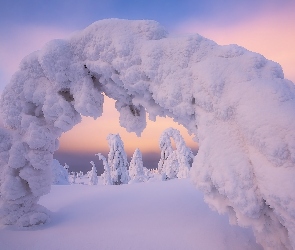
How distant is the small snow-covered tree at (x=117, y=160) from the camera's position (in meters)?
24.8

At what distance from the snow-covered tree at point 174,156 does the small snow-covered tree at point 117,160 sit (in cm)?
384

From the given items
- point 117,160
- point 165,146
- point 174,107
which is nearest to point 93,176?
point 117,160

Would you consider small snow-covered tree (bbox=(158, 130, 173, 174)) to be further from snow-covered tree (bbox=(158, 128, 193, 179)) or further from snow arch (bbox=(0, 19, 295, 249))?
snow arch (bbox=(0, 19, 295, 249))

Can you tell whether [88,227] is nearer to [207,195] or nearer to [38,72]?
[207,195]

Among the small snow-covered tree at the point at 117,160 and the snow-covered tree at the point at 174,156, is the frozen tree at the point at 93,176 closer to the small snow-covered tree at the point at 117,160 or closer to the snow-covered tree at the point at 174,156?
the small snow-covered tree at the point at 117,160

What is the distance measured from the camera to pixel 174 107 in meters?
3.02

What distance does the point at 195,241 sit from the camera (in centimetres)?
310

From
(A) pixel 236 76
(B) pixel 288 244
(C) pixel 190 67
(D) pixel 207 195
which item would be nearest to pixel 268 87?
(A) pixel 236 76

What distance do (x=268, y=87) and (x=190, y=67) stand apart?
3.00ft

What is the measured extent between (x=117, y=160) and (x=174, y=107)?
22.5 meters

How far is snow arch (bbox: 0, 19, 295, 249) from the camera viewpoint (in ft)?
7.50

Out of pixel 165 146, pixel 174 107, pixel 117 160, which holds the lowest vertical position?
pixel 117 160

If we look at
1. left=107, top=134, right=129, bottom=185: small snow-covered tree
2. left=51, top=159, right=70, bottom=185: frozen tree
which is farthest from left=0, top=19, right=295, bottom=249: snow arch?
left=107, top=134, right=129, bottom=185: small snow-covered tree

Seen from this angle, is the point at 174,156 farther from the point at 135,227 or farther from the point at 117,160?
the point at 135,227
